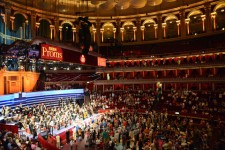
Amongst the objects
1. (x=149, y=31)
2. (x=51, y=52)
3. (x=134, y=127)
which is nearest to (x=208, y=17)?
(x=149, y=31)

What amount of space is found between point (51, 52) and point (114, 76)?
2754 centimetres

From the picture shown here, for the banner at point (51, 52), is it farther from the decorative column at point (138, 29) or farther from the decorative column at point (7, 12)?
the decorative column at point (138, 29)

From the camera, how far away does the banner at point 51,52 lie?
11273 millimetres

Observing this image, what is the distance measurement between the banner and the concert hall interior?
54mm

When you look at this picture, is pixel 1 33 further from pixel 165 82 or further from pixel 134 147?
pixel 165 82

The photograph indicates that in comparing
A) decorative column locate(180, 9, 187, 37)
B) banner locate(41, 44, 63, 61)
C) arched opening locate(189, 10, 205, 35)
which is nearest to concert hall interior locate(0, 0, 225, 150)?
banner locate(41, 44, 63, 61)

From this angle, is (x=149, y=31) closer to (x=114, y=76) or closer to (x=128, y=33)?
(x=128, y=33)

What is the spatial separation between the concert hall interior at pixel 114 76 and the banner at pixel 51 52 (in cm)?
5

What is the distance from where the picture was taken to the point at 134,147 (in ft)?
41.4

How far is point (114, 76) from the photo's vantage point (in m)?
39.2

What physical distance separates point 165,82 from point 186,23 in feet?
36.9

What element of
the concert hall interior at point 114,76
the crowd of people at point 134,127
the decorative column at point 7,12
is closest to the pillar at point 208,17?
the concert hall interior at point 114,76

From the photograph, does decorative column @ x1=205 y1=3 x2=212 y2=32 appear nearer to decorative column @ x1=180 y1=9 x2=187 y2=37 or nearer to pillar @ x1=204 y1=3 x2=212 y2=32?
pillar @ x1=204 y1=3 x2=212 y2=32

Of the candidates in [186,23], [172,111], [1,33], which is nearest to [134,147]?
[172,111]
